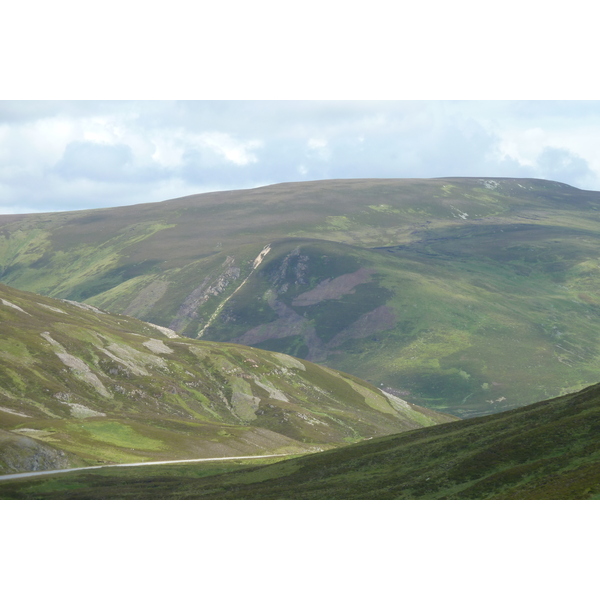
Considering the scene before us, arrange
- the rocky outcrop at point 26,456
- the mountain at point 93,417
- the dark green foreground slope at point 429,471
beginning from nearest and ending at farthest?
the dark green foreground slope at point 429,471
the rocky outcrop at point 26,456
the mountain at point 93,417

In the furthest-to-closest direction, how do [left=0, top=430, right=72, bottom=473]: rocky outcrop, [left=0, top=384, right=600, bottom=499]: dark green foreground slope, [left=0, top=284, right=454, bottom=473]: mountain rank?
[left=0, top=284, right=454, bottom=473]: mountain
[left=0, top=430, right=72, bottom=473]: rocky outcrop
[left=0, top=384, right=600, bottom=499]: dark green foreground slope

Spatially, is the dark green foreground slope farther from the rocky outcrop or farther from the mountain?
the mountain

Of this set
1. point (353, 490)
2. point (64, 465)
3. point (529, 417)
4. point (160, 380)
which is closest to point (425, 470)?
point (353, 490)

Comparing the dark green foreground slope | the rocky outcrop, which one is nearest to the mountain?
the rocky outcrop

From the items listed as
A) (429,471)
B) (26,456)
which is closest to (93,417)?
(26,456)

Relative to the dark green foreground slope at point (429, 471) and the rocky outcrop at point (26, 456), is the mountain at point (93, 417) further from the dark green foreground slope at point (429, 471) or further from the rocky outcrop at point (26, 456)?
the dark green foreground slope at point (429, 471)

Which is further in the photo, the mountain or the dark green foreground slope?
the mountain

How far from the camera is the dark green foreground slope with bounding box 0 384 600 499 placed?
73188mm

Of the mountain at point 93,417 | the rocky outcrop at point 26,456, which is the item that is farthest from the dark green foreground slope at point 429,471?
the mountain at point 93,417

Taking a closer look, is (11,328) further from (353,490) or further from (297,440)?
(353,490)

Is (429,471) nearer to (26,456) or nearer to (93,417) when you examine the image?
(26,456)

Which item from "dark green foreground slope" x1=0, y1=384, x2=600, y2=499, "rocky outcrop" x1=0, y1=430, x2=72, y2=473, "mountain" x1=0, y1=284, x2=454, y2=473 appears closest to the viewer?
"dark green foreground slope" x1=0, y1=384, x2=600, y2=499

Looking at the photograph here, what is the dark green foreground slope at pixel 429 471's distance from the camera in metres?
73.2

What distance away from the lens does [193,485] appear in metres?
112
